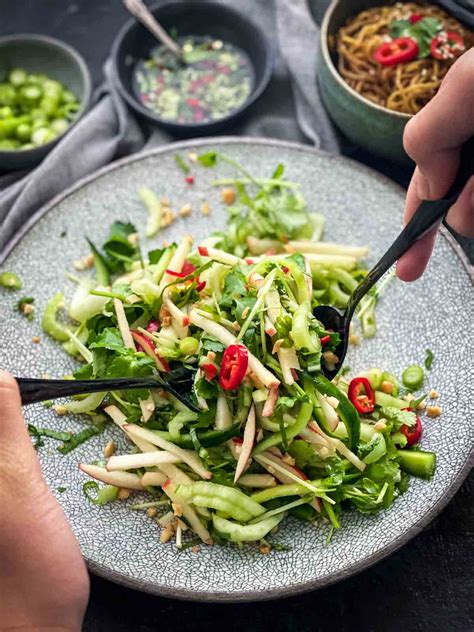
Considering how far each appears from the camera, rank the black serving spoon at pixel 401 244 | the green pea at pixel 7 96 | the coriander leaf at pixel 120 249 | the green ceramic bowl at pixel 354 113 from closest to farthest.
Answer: the black serving spoon at pixel 401 244
the coriander leaf at pixel 120 249
the green ceramic bowl at pixel 354 113
the green pea at pixel 7 96

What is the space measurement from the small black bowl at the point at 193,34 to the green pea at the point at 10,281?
117 centimetres

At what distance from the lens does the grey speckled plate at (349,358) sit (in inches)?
104

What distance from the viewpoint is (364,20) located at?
13.1ft

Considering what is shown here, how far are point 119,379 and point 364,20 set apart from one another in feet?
7.69

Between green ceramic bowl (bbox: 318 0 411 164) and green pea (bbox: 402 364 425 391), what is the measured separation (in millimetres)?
1104

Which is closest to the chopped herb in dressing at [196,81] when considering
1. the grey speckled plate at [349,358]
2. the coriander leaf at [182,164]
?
the coriander leaf at [182,164]

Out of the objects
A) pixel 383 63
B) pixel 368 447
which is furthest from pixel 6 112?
pixel 368 447

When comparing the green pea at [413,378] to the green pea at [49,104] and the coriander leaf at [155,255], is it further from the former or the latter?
the green pea at [49,104]

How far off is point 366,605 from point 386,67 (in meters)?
2.41

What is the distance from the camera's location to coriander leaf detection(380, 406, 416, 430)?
9.56ft

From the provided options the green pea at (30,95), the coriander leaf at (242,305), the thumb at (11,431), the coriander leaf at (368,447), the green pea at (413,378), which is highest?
the thumb at (11,431)

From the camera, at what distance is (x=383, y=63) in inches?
149

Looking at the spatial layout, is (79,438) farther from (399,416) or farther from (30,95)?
(30,95)

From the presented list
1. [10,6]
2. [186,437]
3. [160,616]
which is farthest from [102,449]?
[10,6]
